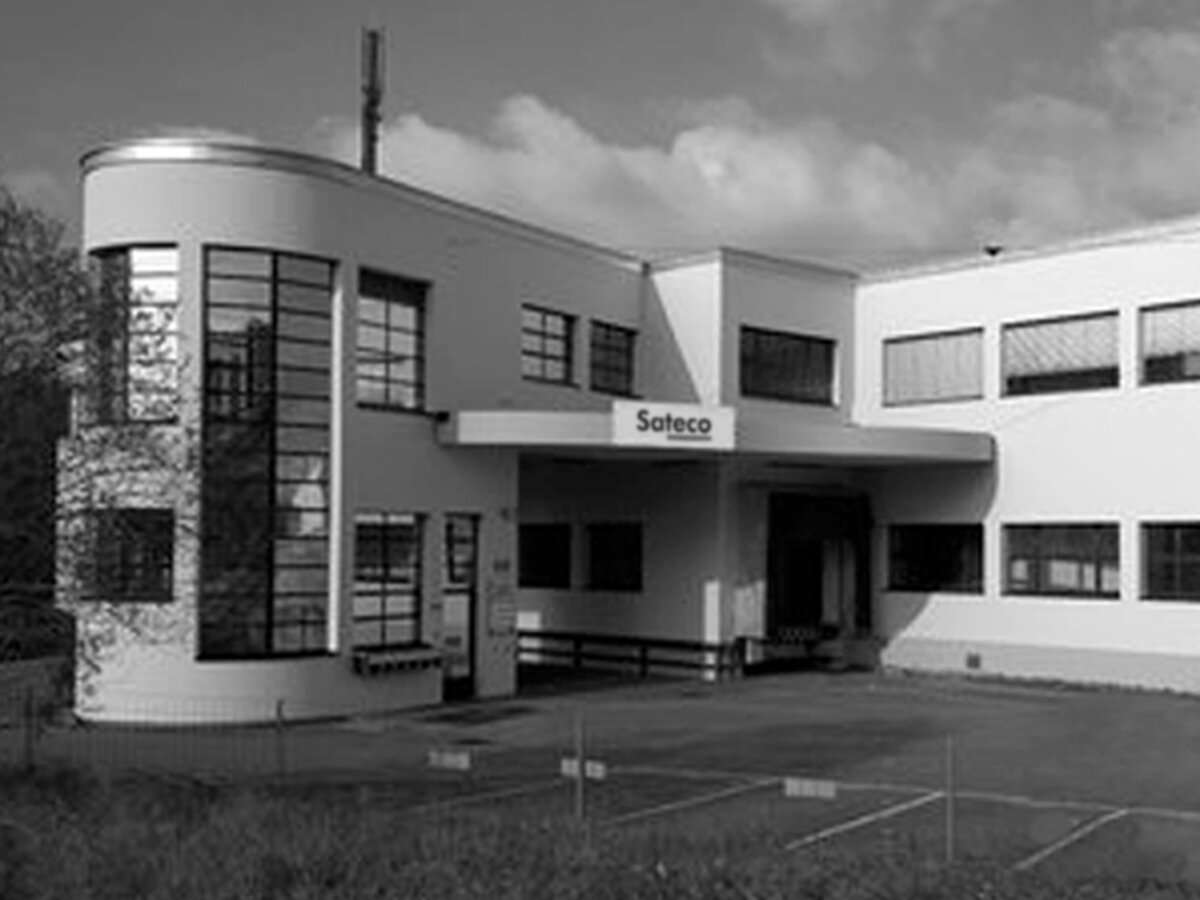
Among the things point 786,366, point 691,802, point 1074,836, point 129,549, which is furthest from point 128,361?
point 786,366

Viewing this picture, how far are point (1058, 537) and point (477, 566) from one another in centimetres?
1109

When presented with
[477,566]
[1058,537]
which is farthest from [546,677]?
[1058,537]

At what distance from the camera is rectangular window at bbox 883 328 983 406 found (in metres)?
34.4

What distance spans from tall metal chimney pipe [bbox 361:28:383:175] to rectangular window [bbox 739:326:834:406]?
38.0 ft

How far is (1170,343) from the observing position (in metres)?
31.0

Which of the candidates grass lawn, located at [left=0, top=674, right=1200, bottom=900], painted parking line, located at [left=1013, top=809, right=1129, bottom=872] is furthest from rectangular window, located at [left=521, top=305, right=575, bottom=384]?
painted parking line, located at [left=1013, top=809, right=1129, bottom=872]

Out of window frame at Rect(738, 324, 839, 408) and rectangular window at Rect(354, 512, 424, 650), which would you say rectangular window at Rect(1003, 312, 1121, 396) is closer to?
window frame at Rect(738, 324, 839, 408)

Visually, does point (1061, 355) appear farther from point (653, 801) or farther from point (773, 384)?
point (653, 801)

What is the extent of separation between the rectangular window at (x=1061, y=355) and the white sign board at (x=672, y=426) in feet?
23.9

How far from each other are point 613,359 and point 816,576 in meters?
6.28

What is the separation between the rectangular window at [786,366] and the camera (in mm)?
34031

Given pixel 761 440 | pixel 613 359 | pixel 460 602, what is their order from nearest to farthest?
pixel 460 602
pixel 761 440
pixel 613 359

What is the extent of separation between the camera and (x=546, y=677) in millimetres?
32781

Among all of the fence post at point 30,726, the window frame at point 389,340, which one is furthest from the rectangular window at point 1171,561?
the fence post at point 30,726
